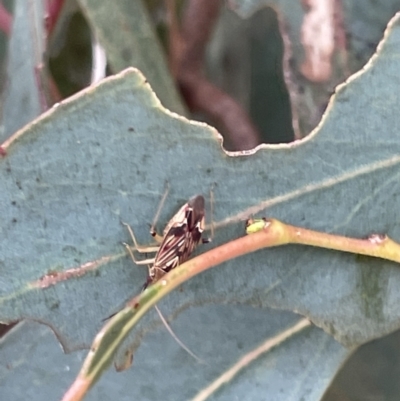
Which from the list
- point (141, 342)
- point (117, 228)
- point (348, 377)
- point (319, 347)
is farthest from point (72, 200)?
point (348, 377)

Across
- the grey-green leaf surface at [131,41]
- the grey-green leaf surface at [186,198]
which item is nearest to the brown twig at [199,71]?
the grey-green leaf surface at [131,41]

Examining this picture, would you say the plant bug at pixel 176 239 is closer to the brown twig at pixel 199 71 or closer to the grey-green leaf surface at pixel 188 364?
the grey-green leaf surface at pixel 188 364

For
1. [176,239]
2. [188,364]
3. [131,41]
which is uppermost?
[131,41]

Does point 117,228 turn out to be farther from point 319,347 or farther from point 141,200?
point 319,347

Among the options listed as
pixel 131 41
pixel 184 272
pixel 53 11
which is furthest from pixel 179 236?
pixel 53 11

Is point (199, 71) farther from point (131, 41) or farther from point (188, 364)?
point (188, 364)

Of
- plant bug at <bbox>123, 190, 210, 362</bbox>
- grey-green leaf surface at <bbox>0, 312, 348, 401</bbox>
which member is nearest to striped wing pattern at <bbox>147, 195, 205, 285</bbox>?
plant bug at <bbox>123, 190, 210, 362</bbox>
